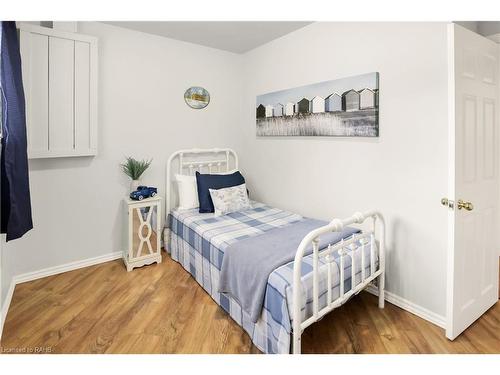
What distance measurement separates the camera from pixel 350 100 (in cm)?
250

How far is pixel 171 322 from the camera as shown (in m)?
2.09

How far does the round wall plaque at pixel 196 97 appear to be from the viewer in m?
3.42

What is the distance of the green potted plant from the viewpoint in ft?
9.85

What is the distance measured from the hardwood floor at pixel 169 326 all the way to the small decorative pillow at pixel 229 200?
0.81m

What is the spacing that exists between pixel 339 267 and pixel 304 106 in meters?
1.69

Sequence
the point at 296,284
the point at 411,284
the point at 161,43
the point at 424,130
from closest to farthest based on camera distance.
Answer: the point at 296,284 < the point at 424,130 < the point at 411,284 < the point at 161,43

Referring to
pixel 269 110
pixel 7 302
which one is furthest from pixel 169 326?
pixel 269 110

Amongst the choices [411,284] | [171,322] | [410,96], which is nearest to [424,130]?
[410,96]

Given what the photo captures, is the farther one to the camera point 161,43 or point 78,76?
point 161,43

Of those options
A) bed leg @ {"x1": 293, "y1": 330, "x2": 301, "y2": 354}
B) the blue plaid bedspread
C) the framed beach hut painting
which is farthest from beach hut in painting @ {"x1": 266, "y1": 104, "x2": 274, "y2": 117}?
bed leg @ {"x1": 293, "y1": 330, "x2": 301, "y2": 354}

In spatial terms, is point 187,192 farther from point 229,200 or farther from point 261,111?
point 261,111
